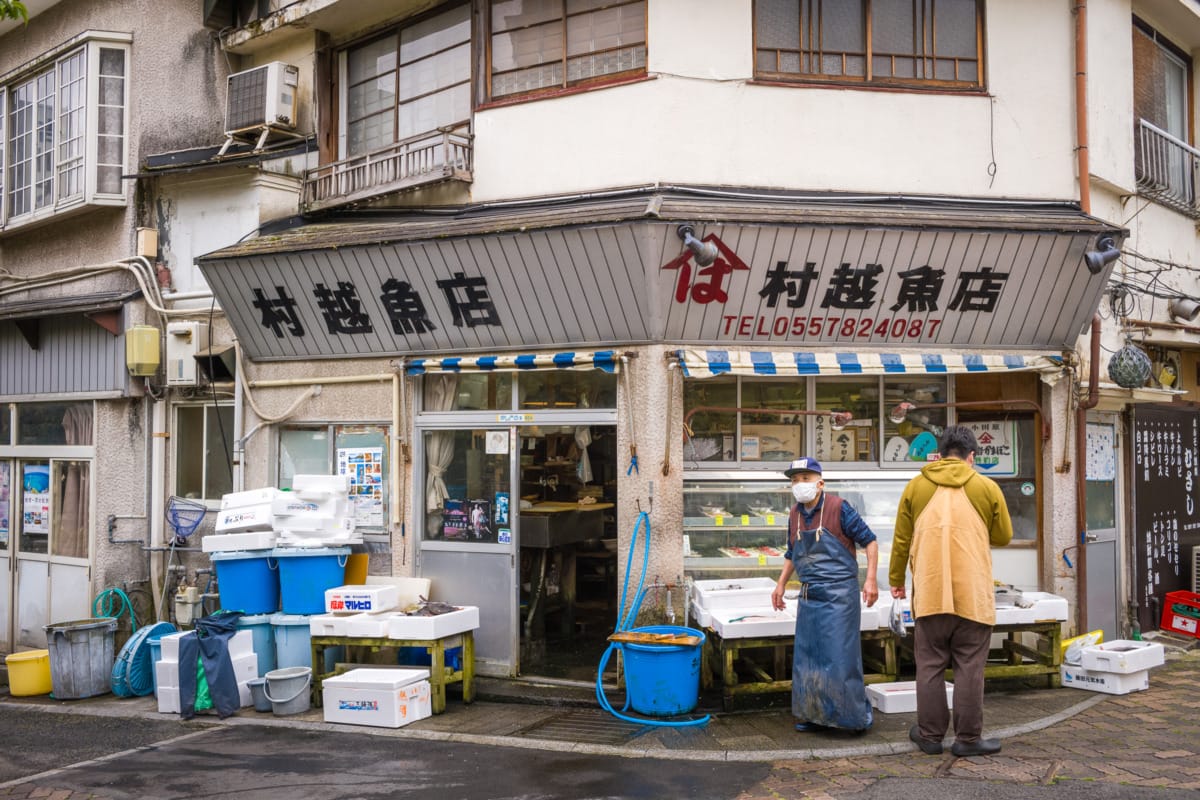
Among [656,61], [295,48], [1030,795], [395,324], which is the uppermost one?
[295,48]

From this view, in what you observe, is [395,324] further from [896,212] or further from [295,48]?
[896,212]

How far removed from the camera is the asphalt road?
23.4ft

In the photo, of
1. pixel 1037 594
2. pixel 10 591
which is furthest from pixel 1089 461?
pixel 10 591

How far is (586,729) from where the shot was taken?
864 centimetres

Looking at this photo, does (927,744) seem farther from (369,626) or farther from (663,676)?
(369,626)

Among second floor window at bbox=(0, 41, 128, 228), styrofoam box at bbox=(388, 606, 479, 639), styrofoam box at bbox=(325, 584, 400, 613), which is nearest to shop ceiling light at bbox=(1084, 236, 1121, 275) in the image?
styrofoam box at bbox=(388, 606, 479, 639)

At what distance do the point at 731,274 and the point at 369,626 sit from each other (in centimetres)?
464

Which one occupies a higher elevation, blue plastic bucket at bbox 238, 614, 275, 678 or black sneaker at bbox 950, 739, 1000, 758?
blue plastic bucket at bbox 238, 614, 275, 678

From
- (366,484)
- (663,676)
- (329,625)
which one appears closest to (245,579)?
(329,625)

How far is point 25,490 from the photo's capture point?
47.7 ft

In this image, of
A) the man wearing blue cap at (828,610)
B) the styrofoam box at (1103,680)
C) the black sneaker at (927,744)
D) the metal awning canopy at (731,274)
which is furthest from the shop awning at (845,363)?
the black sneaker at (927,744)

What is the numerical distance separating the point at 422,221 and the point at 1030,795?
7.60 metres

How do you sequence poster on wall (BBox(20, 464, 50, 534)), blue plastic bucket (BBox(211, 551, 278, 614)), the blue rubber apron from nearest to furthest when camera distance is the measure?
the blue rubber apron → blue plastic bucket (BBox(211, 551, 278, 614)) → poster on wall (BBox(20, 464, 50, 534))

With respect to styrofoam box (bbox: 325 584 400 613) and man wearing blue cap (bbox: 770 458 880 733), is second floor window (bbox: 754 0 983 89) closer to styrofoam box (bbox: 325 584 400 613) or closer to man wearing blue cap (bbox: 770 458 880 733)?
man wearing blue cap (bbox: 770 458 880 733)
